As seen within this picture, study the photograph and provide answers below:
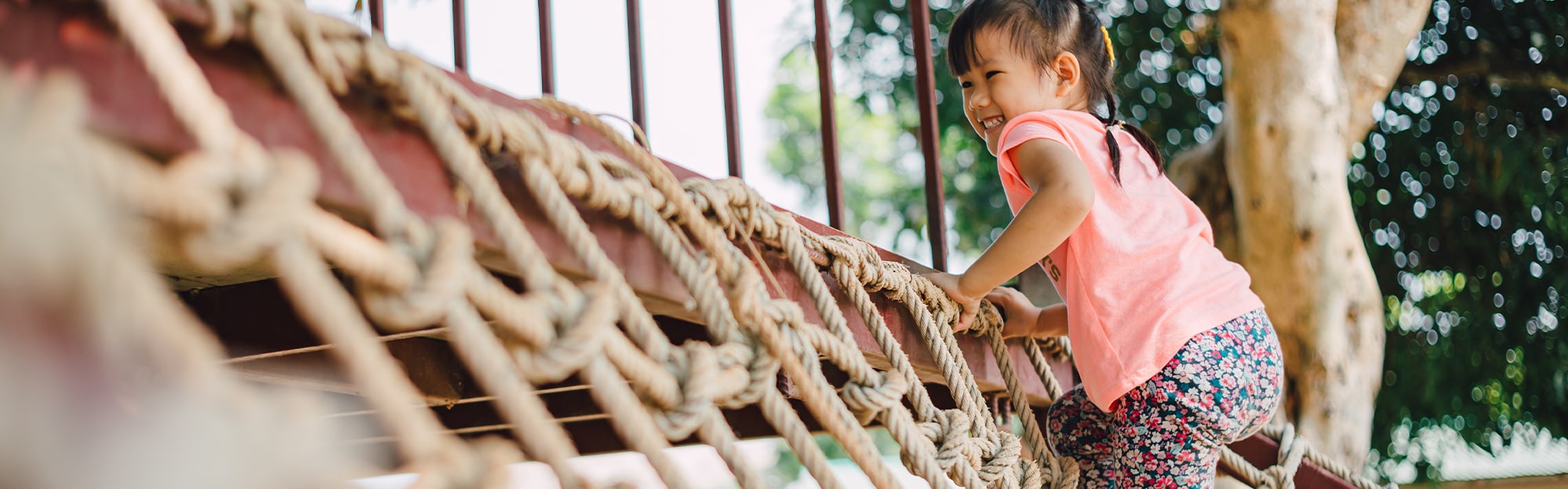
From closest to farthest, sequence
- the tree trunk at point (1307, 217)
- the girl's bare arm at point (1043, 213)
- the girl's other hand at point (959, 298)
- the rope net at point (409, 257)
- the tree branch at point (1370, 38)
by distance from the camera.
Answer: the rope net at point (409, 257), the girl's bare arm at point (1043, 213), the girl's other hand at point (959, 298), the tree trunk at point (1307, 217), the tree branch at point (1370, 38)

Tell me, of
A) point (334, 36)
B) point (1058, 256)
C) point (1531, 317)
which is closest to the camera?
point (334, 36)

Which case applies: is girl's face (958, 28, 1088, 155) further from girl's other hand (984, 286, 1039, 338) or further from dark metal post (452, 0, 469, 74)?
dark metal post (452, 0, 469, 74)

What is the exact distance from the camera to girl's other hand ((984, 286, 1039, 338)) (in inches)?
60.7

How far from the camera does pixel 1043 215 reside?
123cm

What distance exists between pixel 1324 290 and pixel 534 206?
89.8 inches

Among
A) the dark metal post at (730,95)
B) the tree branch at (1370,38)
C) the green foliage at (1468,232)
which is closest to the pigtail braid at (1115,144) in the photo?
the dark metal post at (730,95)

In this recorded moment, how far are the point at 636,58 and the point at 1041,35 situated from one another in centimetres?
55

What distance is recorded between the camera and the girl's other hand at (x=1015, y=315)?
1541mm

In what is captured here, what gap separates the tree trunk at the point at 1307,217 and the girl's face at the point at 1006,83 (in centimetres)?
131

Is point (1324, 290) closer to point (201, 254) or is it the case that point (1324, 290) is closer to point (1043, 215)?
point (1043, 215)

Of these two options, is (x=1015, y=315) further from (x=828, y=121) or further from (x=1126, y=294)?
(x=828, y=121)

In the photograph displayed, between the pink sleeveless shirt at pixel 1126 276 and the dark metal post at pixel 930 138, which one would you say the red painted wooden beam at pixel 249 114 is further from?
the dark metal post at pixel 930 138

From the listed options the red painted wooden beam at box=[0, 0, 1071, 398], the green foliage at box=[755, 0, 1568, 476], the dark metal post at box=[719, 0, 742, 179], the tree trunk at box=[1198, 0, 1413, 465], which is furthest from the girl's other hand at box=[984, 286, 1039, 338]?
the green foliage at box=[755, 0, 1568, 476]

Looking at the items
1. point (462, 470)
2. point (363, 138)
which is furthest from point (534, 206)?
point (462, 470)
